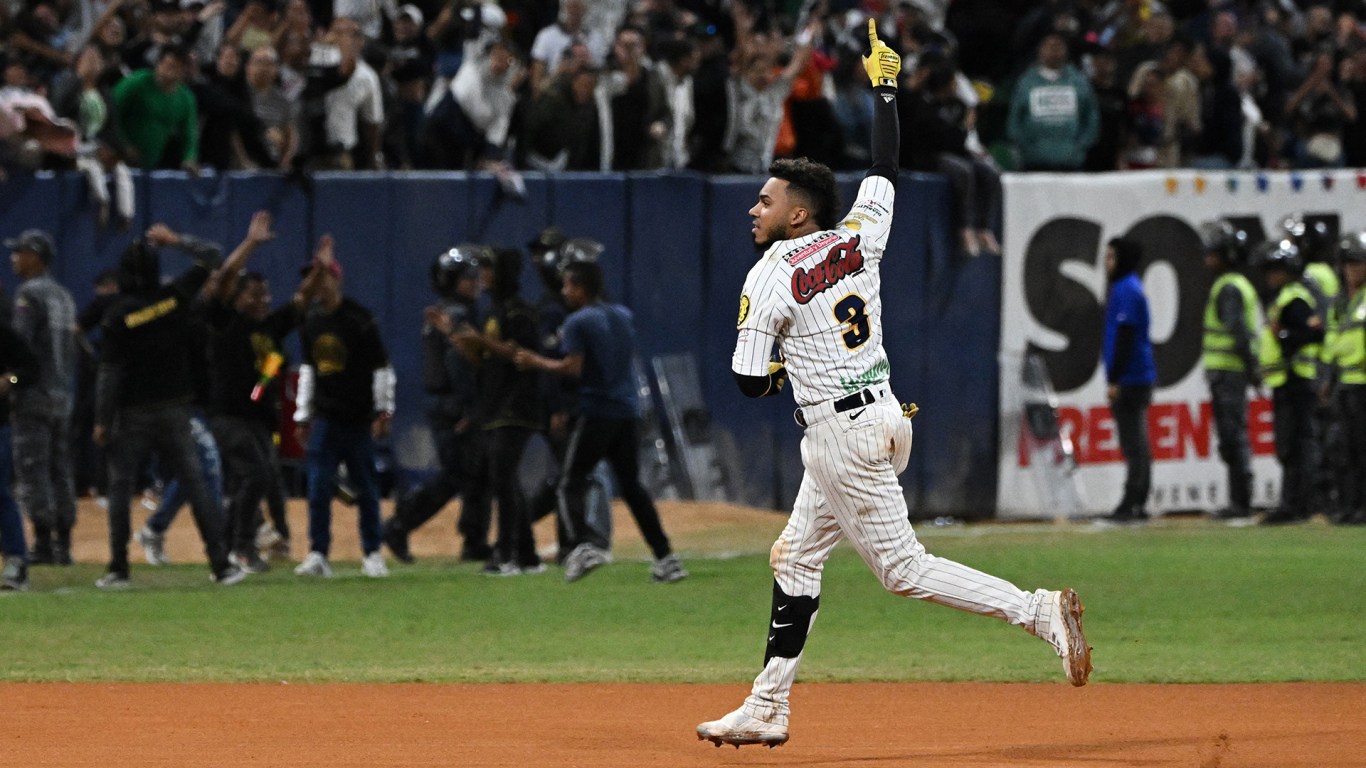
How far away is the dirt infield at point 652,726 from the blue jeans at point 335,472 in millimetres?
4365

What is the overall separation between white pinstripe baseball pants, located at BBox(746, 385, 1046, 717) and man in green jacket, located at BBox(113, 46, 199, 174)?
1067 cm

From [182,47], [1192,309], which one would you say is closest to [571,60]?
[182,47]

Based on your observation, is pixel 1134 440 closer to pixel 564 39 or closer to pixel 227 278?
pixel 564 39

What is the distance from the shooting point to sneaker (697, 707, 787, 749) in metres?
7.04

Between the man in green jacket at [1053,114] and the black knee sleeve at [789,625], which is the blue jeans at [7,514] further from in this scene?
the man in green jacket at [1053,114]

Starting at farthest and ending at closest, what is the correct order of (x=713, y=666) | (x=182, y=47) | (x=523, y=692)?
1. (x=182, y=47)
2. (x=713, y=666)
3. (x=523, y=692)

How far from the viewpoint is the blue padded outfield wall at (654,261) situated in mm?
16719

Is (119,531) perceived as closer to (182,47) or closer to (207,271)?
(207,271)

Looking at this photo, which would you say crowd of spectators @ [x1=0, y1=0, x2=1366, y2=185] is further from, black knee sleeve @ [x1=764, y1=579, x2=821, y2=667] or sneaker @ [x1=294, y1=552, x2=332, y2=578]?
black knee sleeve @ [x1=764, y1=579, x2=821, y2=667]

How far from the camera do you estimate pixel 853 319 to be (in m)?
7.15

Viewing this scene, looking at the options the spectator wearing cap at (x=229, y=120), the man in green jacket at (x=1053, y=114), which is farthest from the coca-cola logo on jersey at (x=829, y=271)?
the man in green jacket at (x=1053, y=114)

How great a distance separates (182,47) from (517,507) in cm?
536

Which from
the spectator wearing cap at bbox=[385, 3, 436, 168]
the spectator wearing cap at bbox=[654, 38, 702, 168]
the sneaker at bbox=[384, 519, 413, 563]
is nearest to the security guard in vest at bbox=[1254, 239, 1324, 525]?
the spectator wearing cap at bbox=[654, 38, 702, 168]

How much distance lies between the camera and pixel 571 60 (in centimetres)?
1750
